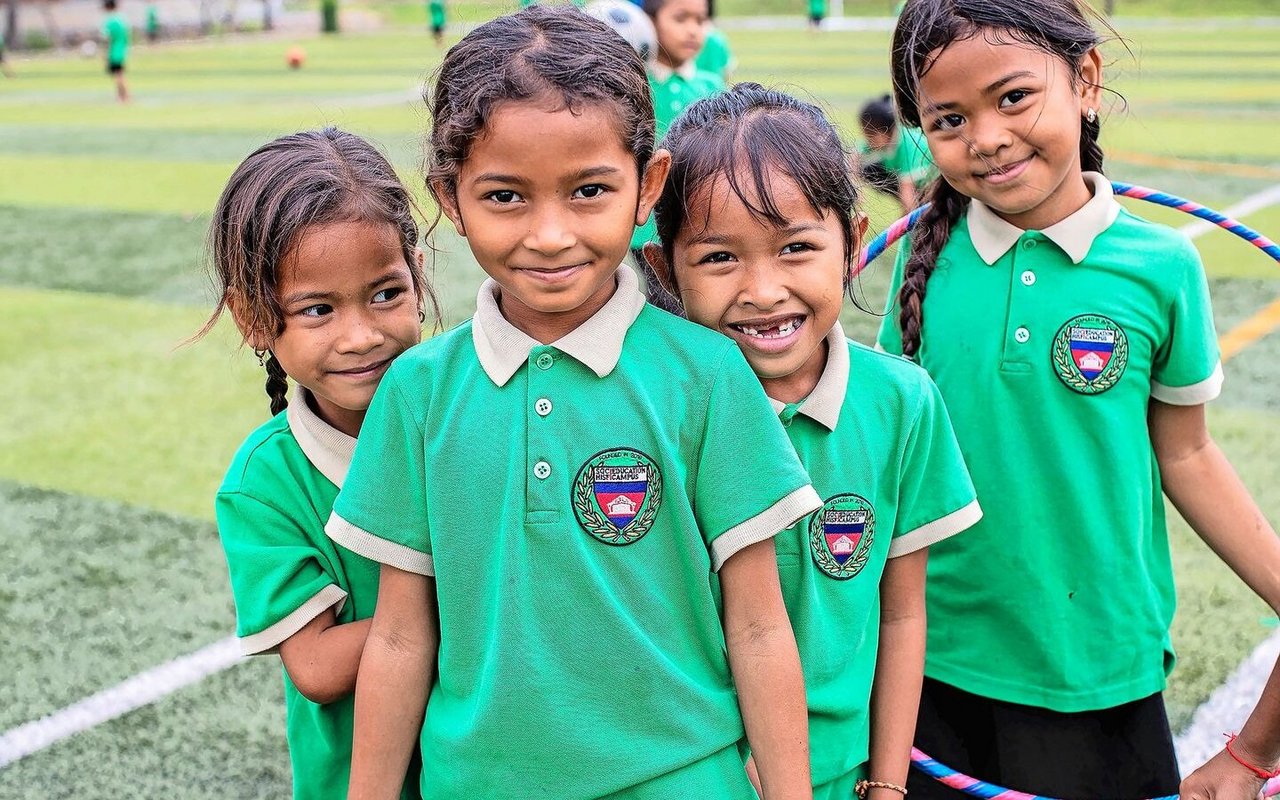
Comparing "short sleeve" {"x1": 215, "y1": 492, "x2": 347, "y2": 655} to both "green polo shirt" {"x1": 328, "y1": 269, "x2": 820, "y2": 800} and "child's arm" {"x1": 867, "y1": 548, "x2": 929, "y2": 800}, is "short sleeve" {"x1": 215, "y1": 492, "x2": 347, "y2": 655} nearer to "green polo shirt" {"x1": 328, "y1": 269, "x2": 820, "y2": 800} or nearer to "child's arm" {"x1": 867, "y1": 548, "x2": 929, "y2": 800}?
"green polo shirt" {"x1": 328, "y1": 269, "x2": 820, "y2": 800}

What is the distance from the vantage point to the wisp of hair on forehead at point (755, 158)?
6.25 ft

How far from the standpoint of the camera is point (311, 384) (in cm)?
206

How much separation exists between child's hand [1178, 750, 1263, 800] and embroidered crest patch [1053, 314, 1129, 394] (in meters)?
0.69

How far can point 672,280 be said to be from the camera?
2033 millimetres

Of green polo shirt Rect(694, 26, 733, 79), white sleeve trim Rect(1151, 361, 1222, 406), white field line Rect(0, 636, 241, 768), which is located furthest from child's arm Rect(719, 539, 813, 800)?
green polo shirt Rect(694, 26, 733, 79)

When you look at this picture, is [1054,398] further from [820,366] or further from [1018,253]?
[820,366]

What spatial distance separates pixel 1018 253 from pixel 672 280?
2.32 ft

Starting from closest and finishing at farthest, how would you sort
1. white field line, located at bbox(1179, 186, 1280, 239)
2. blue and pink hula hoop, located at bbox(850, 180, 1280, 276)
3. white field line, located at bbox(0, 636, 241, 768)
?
blue and pink hula hoop, located at bbox(850, 180, 1280, 276) < white field line, located at bbox(0, 636, 241, 768) < white field line, located at bbox(1179, 186, 1280, 239)

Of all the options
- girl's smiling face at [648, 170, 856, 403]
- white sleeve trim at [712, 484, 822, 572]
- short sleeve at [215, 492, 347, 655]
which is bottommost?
short sleeve at [215, 492, 347, 655]

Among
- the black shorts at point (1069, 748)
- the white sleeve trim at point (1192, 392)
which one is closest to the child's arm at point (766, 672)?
the black shorts at point (1069, 748)

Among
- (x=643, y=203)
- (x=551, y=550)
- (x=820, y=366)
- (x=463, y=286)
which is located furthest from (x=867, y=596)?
(x=463, y=286)

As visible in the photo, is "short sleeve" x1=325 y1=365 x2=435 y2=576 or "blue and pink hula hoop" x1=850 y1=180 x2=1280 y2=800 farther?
"blue and pink hula hoop" x1=850 y1=180 x2=1280 y2=800

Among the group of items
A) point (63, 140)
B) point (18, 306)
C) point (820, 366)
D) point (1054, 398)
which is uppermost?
point (820, 366)

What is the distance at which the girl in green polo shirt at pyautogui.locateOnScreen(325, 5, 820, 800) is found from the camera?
5.60ft
